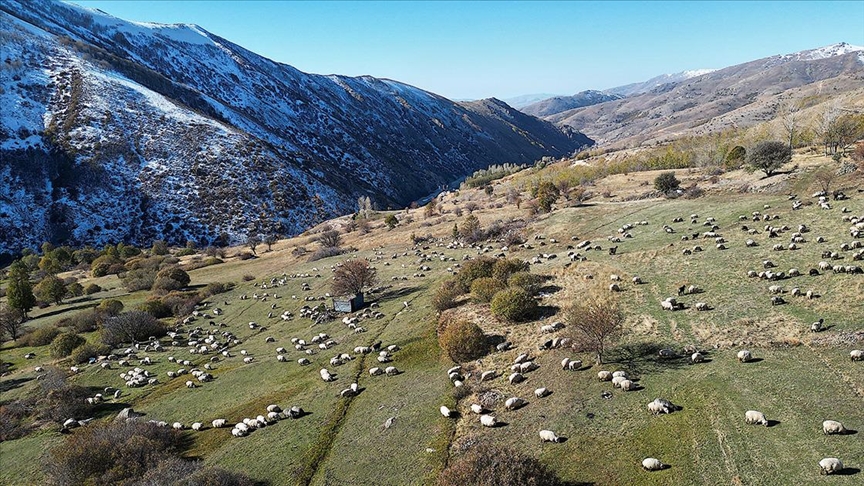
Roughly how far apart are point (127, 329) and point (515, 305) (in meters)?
35.3

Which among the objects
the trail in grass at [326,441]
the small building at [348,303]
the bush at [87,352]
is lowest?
the trail in grass at [326,441]

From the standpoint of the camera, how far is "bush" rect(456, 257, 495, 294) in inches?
1392

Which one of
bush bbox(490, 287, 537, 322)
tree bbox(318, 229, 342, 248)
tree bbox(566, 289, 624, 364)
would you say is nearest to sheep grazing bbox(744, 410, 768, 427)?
tree bbox(566, 289, 624, 364)

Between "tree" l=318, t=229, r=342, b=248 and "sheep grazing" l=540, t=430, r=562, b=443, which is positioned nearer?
"sheep grazing" l=540, t=430, r=562, b=443

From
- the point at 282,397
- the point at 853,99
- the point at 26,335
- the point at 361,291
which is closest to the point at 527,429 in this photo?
the point at 282,397

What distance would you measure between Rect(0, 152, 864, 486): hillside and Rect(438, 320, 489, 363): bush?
0.62 meters

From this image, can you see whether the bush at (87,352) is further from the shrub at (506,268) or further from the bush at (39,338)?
the shrub at (506,268)

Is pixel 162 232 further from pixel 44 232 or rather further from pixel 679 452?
pixel 679 452

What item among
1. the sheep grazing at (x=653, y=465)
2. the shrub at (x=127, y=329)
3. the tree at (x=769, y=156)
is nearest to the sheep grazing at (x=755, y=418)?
the sheep grazing at (x=653, y=465)

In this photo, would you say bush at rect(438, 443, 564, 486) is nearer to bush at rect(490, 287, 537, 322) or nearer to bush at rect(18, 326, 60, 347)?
bush at rect(490, 287, 537, 322)

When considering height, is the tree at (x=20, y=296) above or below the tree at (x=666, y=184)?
above

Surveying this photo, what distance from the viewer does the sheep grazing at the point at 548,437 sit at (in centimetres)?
1598

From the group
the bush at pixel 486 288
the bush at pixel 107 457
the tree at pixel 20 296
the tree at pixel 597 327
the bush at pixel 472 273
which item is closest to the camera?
the bush at pixel 107 457

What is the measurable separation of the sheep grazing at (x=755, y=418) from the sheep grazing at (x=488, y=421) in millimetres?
8568
